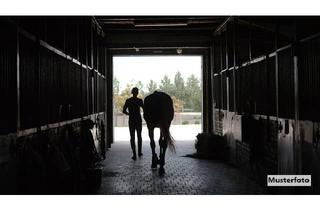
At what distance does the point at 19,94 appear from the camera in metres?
4.80

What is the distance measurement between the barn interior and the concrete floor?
20mm

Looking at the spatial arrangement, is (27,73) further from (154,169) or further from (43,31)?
(154,169)

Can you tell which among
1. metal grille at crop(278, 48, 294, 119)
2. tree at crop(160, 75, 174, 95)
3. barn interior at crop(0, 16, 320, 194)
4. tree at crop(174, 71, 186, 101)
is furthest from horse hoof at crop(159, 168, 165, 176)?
metal grille at crop(278, 48, 294, 119)

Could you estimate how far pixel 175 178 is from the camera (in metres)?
7.29

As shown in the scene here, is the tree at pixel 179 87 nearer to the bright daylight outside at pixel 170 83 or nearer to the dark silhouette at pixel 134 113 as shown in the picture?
the bright daylight outside at pixel 170 83

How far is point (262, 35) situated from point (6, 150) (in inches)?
173

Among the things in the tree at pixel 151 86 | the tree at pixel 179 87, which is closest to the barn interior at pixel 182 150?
the tree at pixel 179 87

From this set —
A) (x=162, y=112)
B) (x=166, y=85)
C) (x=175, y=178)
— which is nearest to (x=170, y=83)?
(x=166, y=85)

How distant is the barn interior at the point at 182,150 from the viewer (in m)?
4.80

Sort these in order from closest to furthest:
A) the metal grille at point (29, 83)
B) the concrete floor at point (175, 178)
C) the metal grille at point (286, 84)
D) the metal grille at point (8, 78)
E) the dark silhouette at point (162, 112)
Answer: the metal grille at point (8, 78)
the metal grille at point (29, 83)
the metal grille at point (286, 84)
the concrete floor at point (175, 178)
the dark silhouette at point (162, 112)

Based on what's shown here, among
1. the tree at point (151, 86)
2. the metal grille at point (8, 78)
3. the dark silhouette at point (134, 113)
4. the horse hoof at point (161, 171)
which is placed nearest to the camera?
the metal grille at point (8, 78)

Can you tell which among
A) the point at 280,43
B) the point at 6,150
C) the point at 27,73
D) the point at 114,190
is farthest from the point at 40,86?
the point at 280,43

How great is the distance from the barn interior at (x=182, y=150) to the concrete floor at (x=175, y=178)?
20 millimetres

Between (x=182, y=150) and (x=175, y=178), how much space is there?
154 inches
